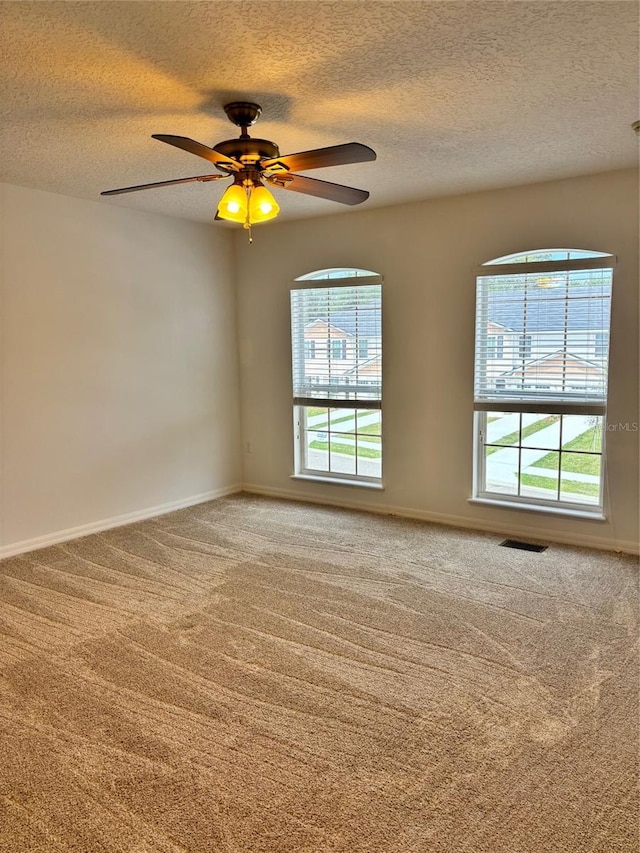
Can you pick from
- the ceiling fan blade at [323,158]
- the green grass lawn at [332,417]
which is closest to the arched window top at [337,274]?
the green grass lawn at [332,417]

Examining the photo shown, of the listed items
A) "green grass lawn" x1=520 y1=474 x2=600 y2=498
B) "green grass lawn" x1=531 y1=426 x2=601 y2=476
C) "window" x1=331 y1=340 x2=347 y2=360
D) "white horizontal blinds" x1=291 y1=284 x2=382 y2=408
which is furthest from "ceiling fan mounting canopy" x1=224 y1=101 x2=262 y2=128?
"green grass lawn" x1=520 y1=474 x2=600 y2=498

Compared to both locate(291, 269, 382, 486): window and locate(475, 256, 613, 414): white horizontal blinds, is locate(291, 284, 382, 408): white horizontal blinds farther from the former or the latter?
locate(475, 256, 613, 414): white horizontal blinds

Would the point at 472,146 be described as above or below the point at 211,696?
above

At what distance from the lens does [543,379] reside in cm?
439

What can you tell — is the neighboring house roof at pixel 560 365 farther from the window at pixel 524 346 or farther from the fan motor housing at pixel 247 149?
the fan motor housing at pixel 247 149

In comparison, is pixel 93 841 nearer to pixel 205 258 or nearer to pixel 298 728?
pixel 298 728

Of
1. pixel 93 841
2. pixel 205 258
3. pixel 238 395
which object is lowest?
pixel 93 841

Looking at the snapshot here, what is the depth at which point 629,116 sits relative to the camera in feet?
9.73

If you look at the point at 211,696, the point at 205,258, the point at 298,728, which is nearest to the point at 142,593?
the point at 211,696

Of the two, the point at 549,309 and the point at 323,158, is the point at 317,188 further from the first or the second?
the point at 549,309

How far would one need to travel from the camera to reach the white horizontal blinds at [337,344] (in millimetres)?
5137

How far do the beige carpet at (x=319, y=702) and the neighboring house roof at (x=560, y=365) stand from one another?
1294 mm

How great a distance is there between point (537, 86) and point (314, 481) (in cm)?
372

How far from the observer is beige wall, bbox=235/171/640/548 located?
4082mm
